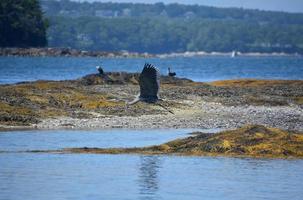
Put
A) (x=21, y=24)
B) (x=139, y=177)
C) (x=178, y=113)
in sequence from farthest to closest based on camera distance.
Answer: (x=21, y=24) → (x=178, y=113) → (x=139, y=177)

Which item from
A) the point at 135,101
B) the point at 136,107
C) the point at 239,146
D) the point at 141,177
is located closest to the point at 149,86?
the point at 135,101

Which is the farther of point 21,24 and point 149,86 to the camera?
point 21,24

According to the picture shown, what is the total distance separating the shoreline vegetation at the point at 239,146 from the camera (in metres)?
25.7

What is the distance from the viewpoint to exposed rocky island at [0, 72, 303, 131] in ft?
110

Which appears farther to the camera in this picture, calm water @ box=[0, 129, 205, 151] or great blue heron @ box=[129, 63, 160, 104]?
great blue heron @ box=[129, 63, 160, 104]

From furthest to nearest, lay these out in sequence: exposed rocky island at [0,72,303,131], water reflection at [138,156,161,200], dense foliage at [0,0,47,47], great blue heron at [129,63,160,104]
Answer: dense foliage at [0,0,47,47] → great blue heron at [129,63,160,104] → exposed rocky island at [0,72,303,131] → water reflection at [138,156,161,200]

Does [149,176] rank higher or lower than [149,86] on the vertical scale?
lower

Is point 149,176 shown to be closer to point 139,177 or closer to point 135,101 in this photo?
point 139,177

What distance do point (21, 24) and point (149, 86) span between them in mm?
95569

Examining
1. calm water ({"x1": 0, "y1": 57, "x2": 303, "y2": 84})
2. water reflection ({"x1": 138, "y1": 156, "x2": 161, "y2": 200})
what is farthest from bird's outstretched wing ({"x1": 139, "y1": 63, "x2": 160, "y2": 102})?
calm water ({"x1": 0, "y1": 57, "x2": 303, "y2": 84})

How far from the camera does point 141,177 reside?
23031 mm

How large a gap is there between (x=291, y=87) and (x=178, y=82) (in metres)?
5.09

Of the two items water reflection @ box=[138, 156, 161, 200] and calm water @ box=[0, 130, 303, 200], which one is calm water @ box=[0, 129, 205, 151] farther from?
water reflection @ box=[138, 156, 161, 200]

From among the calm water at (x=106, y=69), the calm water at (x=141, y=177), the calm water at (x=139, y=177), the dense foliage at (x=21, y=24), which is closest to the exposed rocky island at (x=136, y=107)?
the calm water at (x=139, y=177)
